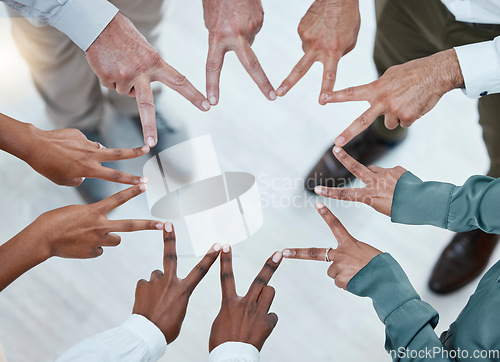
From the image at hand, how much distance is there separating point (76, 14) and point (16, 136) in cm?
38

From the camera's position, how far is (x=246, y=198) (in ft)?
4.94

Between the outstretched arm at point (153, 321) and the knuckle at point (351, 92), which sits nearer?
the outstretched arm at point (153, 321)

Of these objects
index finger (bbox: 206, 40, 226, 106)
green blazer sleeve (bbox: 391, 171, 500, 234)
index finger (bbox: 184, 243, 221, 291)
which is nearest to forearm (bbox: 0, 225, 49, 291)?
index finger (bbox: 184, 243, 221, 291)

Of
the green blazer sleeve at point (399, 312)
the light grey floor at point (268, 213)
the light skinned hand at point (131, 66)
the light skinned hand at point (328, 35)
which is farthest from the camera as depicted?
the light grey floor at point (268, 213)

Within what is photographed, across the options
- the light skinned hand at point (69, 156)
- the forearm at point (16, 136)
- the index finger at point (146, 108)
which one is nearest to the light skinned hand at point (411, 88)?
the index finger at point (146, 108)

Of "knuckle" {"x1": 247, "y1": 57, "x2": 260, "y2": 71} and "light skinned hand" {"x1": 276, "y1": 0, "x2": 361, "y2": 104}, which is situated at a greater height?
"light skinned hand" {"x1": 276, "y1": 0, "x2": 361, "y2": 104}

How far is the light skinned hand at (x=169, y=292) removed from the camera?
1.23 m

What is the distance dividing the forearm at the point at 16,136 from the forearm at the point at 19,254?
0.75 feet

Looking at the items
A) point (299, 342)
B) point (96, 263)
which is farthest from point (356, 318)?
point (96, 263)

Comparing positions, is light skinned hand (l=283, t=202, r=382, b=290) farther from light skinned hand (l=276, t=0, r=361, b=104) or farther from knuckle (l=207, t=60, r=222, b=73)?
knuckle (l=207, t=60, r=222, b=73)

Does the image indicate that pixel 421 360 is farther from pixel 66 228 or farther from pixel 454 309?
pixel 66 228

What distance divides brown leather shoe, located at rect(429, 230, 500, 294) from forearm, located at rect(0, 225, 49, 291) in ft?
4.06

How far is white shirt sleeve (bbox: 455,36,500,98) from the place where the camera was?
43.7 inches

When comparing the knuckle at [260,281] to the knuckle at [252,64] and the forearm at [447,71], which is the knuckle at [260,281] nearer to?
the knuckle at [252,64]
